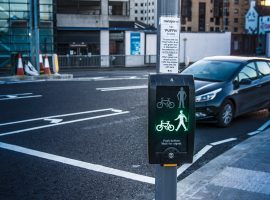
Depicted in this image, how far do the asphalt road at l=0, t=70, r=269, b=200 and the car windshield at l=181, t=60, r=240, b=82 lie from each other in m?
1.20

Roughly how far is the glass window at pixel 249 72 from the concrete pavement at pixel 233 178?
329 centimetres

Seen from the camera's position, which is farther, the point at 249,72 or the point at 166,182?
the point at 249,72

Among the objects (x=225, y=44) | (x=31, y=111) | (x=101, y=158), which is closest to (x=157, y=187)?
(x=101, y=158)

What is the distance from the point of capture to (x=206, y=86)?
979 cm

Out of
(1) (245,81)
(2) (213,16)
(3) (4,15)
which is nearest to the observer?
(1) (245,81)

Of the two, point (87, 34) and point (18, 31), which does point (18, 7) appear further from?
point (87, 34)

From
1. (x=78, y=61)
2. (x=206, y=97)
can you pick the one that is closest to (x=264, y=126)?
(x=206, y=97)

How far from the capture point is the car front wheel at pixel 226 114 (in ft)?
31.3

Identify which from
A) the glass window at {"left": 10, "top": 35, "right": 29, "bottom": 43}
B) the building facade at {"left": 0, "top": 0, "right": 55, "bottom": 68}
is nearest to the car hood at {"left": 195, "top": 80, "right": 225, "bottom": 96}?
the building facade at {"left": 0, "top": 0, "right": 55, "bottom": 68}

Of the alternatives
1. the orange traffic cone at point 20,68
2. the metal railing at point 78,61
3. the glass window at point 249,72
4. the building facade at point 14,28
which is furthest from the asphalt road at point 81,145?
the building facade at point 14,28

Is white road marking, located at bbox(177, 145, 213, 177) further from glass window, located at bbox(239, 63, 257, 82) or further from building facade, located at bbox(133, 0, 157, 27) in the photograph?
building facade, located at bbox(133, 0, 157, 27)

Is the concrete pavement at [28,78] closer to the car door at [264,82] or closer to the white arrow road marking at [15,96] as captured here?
the white arrow road marking at [15,96]

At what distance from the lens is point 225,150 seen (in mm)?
7547

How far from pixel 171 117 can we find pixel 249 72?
8147mm
